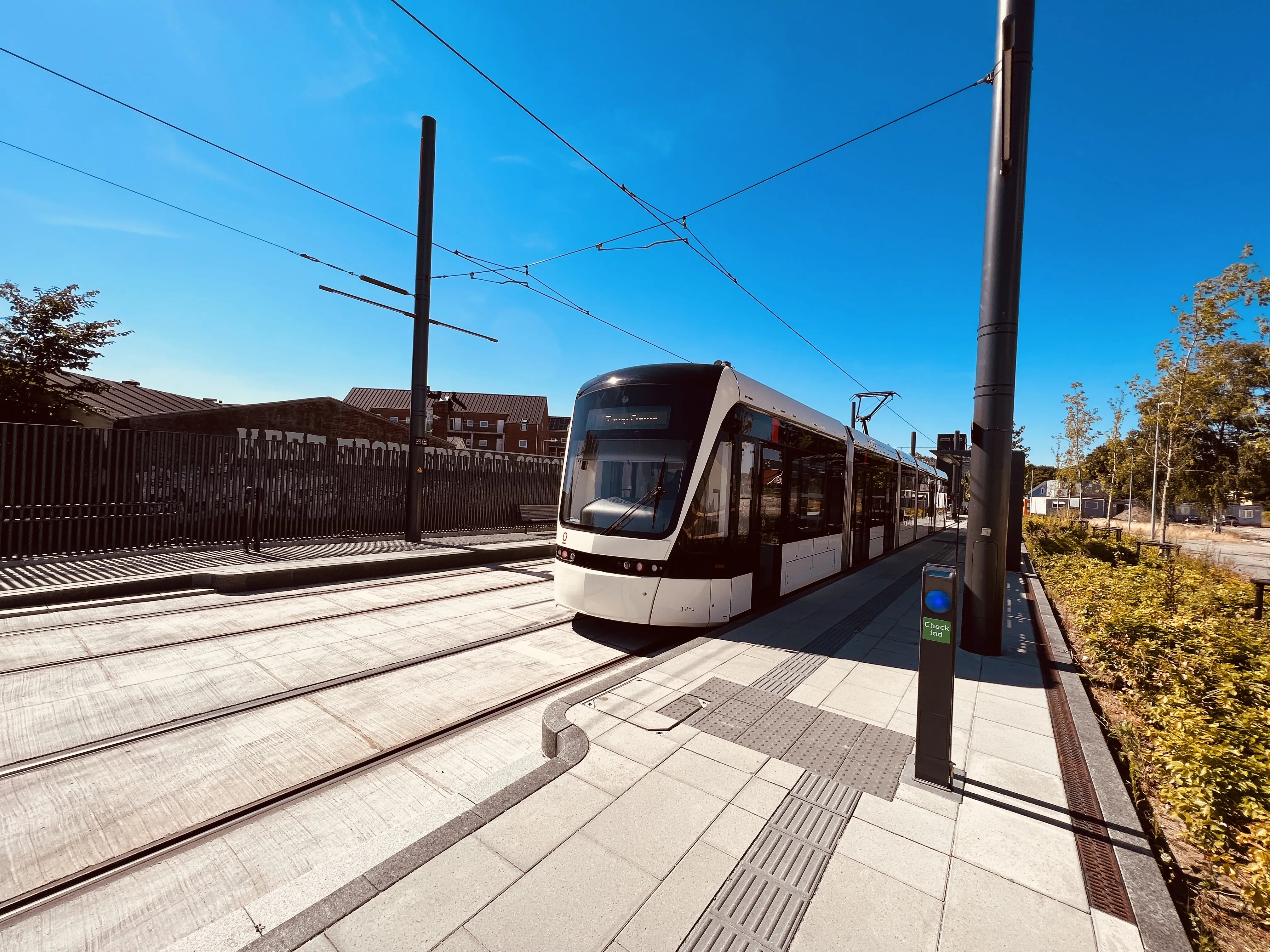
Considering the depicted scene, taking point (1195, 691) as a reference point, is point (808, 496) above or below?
above

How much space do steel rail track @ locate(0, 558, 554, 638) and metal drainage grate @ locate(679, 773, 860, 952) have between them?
293 inches

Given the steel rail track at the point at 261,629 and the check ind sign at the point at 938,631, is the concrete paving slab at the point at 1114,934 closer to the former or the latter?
the check ind sign at the point at 938,631

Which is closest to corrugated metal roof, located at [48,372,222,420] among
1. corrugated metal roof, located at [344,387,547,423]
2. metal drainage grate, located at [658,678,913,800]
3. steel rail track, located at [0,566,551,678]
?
steel rail track, located at [0,566,551,678]

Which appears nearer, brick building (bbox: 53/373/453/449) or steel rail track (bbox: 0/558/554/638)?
steel rail track (bbox: 0/558/554/638)

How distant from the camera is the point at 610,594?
18.8ft

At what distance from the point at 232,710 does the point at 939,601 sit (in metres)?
5.21

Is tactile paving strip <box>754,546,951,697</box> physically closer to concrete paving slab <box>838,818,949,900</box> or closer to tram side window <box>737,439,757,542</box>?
tram side window <box>737,439,757,542</box>

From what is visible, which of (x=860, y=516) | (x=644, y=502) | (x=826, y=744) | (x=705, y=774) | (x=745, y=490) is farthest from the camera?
(x=860, y=516)

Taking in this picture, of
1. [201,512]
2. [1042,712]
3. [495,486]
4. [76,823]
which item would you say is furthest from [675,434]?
[495,486]

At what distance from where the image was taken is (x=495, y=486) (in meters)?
15.8

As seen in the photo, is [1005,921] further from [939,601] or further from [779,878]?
[939,601]

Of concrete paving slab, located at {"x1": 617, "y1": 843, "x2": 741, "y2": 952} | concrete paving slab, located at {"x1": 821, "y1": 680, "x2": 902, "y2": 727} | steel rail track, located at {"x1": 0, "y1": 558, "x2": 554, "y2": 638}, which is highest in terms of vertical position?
concrete paving slab, located at {"x1": 617, "y1": 843, "x2": 741, "y2": 952}

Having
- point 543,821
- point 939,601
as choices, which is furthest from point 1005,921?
point 543,821

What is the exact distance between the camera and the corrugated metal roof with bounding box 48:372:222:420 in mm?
18828
